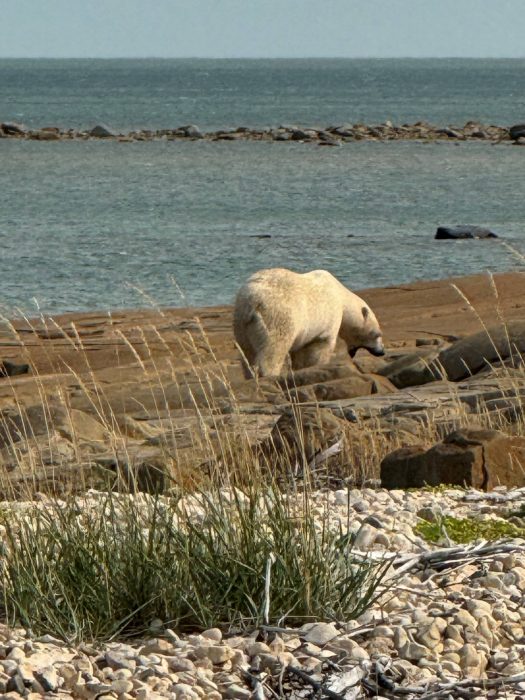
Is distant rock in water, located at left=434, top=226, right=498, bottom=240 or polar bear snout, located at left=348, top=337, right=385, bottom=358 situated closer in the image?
polar bear snout, located at left=348, top=337, right=385, bottom=358

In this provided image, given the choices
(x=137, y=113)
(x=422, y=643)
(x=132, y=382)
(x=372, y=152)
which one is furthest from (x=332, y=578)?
(x=137, y=113)

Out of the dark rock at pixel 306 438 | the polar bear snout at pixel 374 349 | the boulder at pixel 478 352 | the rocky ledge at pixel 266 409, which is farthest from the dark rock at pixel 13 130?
the dark rock at pixel 306 438

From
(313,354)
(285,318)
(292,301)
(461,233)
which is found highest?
(292,301)

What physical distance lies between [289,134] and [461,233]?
105ft

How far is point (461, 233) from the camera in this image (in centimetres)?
2783

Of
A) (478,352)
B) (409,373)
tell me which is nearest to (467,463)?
(409,373)

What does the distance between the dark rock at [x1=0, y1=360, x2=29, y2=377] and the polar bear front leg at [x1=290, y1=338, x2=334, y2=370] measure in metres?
3.20

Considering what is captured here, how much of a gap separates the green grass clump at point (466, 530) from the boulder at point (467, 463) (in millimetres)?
1037

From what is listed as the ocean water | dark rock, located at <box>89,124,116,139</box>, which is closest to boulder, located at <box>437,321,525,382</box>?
the ocean water

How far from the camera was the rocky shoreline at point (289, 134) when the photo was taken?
190 feet

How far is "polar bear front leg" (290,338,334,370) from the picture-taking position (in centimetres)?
1238

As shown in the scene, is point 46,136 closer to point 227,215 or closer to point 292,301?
point 227,215

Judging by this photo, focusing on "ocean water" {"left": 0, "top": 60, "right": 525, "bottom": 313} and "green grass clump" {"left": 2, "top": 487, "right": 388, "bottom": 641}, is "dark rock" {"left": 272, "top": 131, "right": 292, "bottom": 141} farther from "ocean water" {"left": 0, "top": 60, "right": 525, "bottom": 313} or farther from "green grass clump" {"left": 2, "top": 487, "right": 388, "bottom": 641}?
"green grass clump" {"left": 2, "top": 487, "right": 388, "bottom": 641}

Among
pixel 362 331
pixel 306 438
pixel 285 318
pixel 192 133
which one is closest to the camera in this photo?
pixel 306 438
